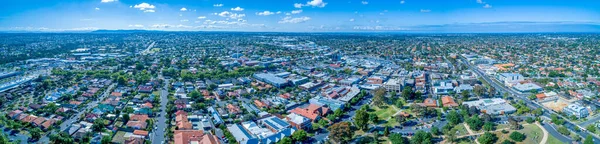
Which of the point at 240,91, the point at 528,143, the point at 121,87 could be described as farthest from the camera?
the point at 121,87

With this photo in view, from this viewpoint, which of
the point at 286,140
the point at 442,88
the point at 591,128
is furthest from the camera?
the point at 442,88

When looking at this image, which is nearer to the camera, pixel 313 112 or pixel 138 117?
pixel 138 117

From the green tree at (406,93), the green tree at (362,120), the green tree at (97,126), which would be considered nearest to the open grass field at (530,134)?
the green tree at (362,120)

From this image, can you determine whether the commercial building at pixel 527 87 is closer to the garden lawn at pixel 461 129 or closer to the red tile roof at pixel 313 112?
the garden lawn at pixel 461 129

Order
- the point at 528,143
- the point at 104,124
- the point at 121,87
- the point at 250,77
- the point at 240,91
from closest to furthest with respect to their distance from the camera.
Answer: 1. the point at 528,143
2. the point at 104,124
3. the point at 240,91
4. the point at 121,87
5. the point at 250,77

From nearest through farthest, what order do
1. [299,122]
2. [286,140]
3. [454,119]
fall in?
[286,140], [299,122], [454,119]

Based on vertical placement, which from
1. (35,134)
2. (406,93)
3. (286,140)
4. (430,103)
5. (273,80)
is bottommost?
(430,103)

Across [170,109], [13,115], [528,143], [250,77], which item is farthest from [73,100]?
[528,143]

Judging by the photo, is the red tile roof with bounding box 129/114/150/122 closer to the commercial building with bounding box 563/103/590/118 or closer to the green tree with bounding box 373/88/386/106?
the green tree with bounding box 373/88/386/106

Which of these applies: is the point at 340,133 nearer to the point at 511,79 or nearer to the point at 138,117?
the point at 138,117

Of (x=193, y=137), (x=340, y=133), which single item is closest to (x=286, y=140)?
(x=340, y=133)

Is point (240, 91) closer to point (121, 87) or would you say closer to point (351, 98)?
point (351, 98)
